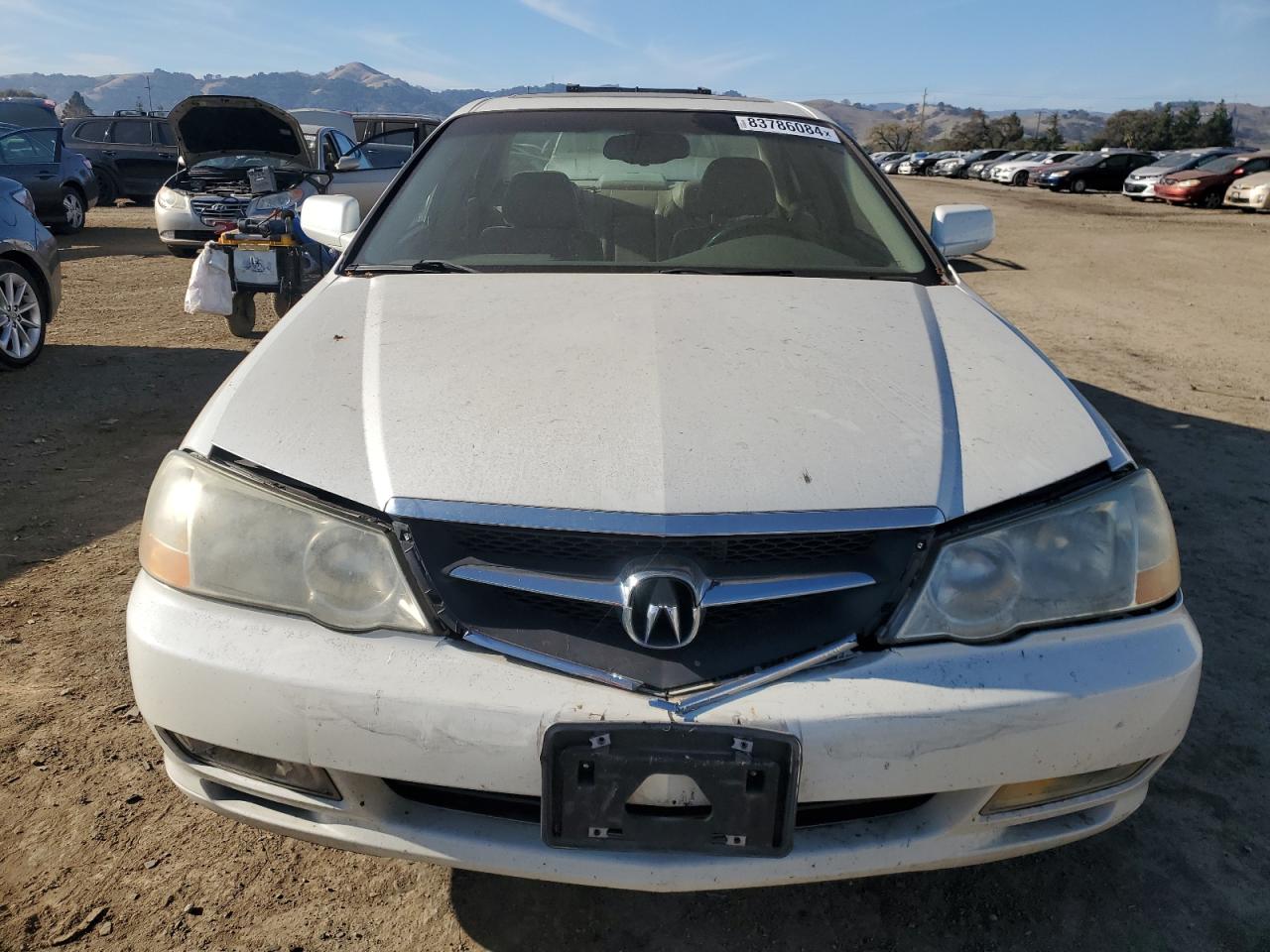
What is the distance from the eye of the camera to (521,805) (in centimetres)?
149

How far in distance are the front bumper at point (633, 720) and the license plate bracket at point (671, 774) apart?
0.08ft

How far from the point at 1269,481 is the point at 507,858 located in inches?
163

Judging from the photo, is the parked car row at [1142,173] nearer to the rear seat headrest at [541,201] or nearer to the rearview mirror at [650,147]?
the rearview mirror at [650,147]

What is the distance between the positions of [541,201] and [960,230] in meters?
1.35

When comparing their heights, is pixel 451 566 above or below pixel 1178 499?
above

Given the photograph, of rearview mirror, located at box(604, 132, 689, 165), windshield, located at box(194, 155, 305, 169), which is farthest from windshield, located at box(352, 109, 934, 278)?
windshield, located at box(194, 155, 305, 169)

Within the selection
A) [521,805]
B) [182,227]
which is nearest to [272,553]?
[521,805]

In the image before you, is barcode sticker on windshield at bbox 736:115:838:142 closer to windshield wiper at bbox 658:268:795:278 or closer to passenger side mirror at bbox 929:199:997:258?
passenger side mirror at bbox 929:199:997:258

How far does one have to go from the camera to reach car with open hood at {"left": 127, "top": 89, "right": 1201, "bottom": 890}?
1.38m

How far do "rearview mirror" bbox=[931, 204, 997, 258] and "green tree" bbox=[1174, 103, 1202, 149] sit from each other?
257ft

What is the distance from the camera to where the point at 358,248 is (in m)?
2.60

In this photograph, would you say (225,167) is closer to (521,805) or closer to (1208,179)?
(521,805)

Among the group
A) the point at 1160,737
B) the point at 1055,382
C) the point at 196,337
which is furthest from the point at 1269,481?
the point at 196,337

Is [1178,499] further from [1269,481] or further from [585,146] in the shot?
[585,146]
